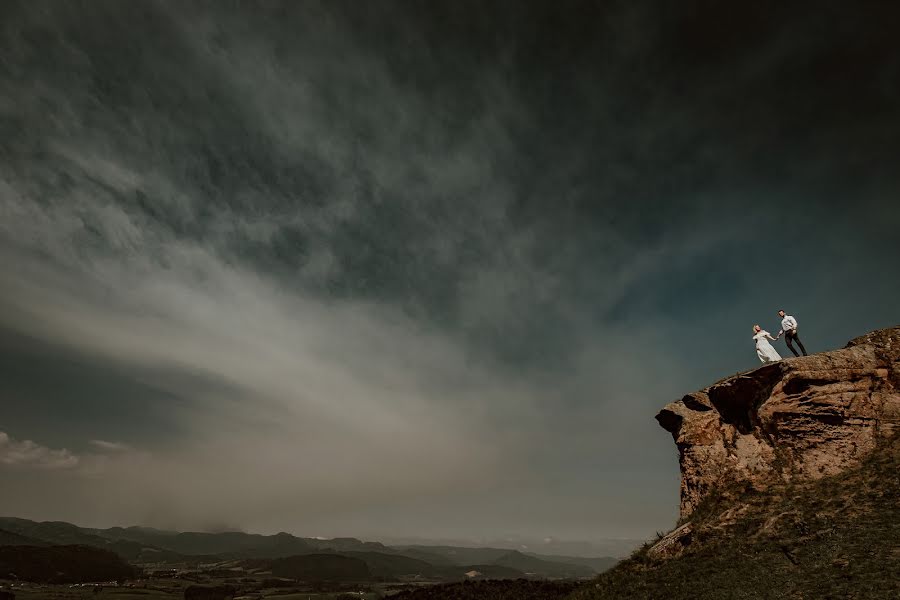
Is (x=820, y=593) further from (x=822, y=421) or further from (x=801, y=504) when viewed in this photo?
(x=822, y=421)

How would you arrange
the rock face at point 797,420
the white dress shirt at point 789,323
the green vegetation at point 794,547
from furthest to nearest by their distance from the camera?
the white dress shirt at point 789,323 → the rock face at point 797,420 → the green vegetation at point 794,547

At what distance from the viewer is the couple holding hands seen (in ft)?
108

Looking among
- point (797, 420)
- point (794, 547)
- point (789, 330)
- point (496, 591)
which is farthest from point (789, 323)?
point (496, 591)

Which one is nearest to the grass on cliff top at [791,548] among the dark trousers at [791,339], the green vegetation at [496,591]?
the dark trousers at [791,339]

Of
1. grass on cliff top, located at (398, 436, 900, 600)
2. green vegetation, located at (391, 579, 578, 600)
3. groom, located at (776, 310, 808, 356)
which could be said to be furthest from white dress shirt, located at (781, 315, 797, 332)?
green vegetation, located at (391, 579, 578, 600)

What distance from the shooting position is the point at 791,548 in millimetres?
23500

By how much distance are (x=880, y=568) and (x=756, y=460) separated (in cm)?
1122

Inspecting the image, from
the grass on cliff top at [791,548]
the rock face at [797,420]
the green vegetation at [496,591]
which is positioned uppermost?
the rock face at [797,420]

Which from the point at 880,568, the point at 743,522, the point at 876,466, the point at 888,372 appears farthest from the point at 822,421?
the point at 880,568

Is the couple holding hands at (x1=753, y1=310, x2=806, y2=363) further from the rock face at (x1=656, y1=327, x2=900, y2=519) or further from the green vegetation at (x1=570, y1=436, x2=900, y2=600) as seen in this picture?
the green vegetation at (x1=570, y1=436, x2=900, y2=600)

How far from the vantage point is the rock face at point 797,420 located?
28.0 m

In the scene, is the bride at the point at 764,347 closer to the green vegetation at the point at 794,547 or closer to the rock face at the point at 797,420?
the rock face at the point at 797,420

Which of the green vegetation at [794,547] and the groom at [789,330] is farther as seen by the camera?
the groom at [789,330]

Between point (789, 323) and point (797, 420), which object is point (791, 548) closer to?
point (797, 420)
